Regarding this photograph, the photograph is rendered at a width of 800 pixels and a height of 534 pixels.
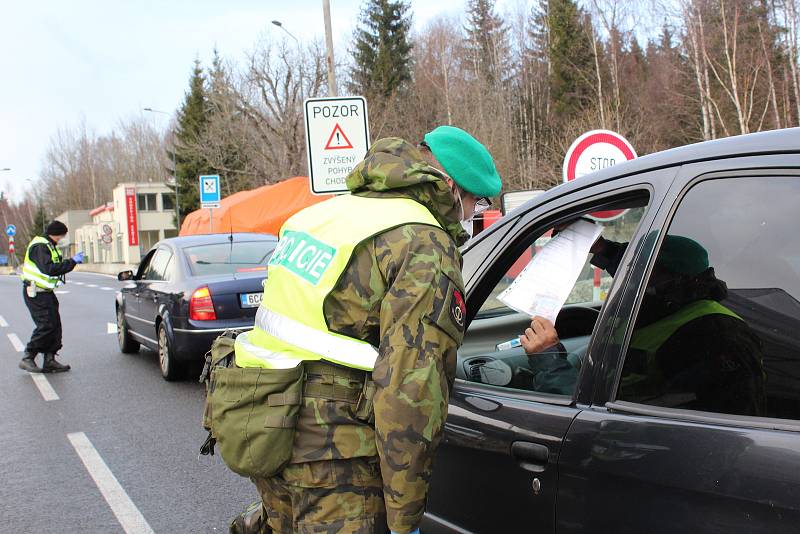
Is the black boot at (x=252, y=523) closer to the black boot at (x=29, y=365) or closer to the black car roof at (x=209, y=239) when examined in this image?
the black car roof at (x=209, y=239)

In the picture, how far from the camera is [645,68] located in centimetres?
4531

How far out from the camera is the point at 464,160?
6.53 ft

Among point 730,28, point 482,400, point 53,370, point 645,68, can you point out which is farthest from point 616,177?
point 645,68

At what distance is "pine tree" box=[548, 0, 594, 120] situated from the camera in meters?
45.6

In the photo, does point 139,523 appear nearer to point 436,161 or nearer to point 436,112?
point 436,161

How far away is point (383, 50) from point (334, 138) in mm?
42604

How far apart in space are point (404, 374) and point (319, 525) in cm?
48

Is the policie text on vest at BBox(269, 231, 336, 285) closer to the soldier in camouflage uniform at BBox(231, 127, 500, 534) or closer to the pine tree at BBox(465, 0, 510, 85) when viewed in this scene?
the soldier in camouflage uniform at BBox(231, 127, 500, 534)

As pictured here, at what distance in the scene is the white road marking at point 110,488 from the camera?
403 centimetres

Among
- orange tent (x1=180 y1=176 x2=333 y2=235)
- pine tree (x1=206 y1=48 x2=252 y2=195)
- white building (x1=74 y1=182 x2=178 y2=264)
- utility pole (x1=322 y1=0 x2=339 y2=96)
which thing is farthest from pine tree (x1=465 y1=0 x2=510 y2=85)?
utility pole (x1=322 y1=0 x2=339 y2=96)

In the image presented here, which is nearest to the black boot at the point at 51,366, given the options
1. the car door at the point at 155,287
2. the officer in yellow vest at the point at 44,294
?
the officer in yellow vest at the point at 44,294

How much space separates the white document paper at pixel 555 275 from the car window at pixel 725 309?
0.42 m

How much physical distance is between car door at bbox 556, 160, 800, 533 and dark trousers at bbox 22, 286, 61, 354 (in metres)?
8.47

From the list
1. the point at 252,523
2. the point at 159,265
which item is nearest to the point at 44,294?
the point at 159,265
